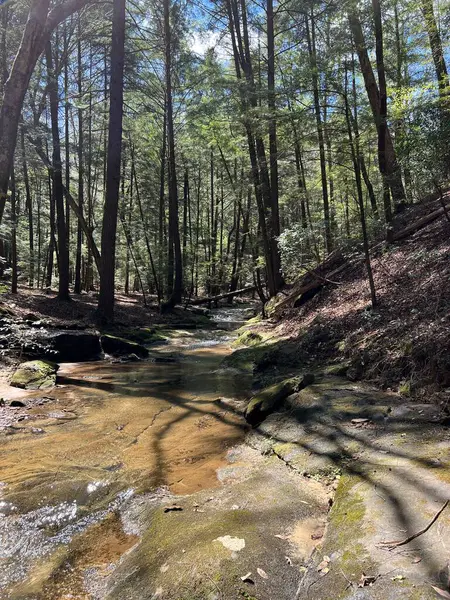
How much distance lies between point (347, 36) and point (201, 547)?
9542mm

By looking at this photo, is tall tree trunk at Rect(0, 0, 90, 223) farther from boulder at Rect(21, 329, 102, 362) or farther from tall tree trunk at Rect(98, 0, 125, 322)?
tall tree trunk at Rect(98, 0, 125, 322)

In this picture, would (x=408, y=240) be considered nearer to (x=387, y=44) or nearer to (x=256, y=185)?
(x=256, y=185)

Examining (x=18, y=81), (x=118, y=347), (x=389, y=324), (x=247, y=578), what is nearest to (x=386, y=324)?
(x=389, y=324)

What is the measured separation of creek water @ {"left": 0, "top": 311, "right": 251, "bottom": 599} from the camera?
277cm

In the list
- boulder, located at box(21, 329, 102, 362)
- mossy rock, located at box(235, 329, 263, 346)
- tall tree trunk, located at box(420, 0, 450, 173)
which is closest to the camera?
tall tree trunk, located at box(420, 0, 450, 173)

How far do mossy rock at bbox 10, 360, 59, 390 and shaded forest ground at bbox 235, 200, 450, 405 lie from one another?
4.05 m

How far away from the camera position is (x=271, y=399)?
537 cm

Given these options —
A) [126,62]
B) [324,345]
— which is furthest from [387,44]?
[324,345]

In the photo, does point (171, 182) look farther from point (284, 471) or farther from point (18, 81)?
point (284, 471)

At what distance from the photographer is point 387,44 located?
13406 millimetres

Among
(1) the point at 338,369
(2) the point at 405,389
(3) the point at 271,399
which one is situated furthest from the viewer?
(1) the point at 338,369

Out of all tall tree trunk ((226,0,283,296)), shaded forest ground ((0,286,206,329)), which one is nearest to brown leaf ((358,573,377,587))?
shaded forest ground ((0,286,206,329))

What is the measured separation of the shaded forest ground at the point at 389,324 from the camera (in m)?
4.73

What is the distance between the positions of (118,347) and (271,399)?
6630mm
